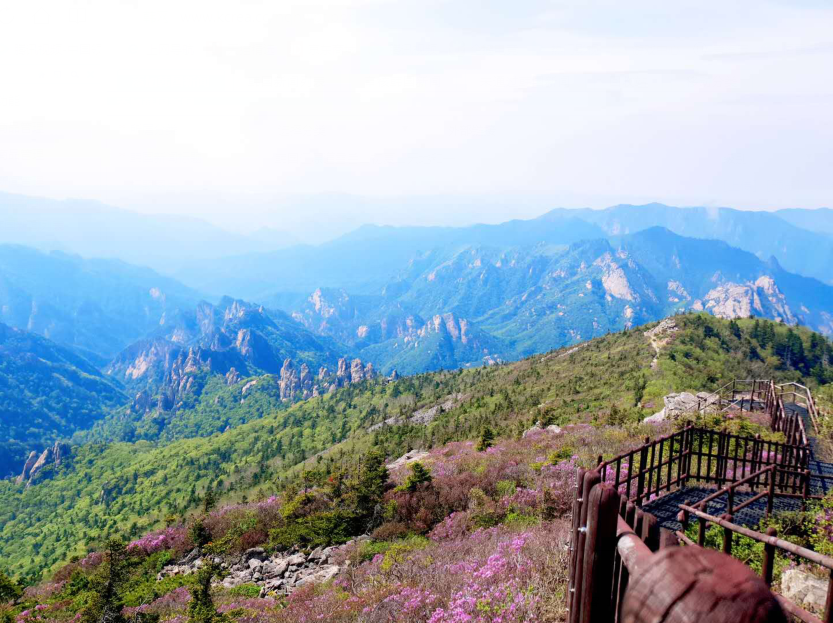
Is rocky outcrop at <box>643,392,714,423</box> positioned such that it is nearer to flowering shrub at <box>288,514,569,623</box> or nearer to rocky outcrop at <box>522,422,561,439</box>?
rocky outcrop at <box>522,422,561,439</box>

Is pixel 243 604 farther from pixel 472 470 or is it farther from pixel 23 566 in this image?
pixel 23 566

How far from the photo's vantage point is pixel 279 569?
1449 cm

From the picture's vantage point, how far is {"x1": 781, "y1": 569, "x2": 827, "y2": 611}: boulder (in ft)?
19.5

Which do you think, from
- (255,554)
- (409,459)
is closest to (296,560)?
(255,554)

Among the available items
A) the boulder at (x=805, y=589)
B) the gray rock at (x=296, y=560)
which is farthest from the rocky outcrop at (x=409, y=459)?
the boulder at (x=805, y=589)

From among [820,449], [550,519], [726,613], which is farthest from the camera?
[820,449]

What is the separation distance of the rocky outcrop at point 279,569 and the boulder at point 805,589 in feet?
32.7

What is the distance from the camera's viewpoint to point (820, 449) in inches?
578

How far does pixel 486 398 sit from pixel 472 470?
3724cm

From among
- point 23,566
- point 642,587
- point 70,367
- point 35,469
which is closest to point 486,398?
point 642,587

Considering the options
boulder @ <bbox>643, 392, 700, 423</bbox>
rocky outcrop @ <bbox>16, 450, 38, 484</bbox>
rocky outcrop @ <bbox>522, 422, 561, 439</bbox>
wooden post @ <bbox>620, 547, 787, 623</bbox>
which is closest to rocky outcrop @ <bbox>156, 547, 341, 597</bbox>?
rocky outcrop @ <bbox>522, 422, 561, 439</bbox>

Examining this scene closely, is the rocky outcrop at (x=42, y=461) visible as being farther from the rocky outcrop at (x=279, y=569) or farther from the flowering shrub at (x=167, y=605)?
the flowering shrub at (x=167, y=605)

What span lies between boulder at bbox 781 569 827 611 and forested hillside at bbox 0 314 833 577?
1527 centimetres

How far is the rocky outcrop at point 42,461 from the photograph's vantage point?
9799 centimetres
